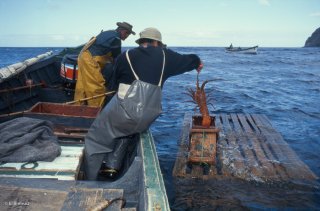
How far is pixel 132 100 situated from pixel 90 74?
3.08 metres

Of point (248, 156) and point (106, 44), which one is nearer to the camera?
point (106, 44)

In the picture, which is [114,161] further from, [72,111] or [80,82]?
[80,82]

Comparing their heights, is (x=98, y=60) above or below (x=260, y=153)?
above

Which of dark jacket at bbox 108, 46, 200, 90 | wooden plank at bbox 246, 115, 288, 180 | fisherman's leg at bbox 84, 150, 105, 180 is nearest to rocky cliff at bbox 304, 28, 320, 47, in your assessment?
wooden plank at bbox 246, 115, 288, 180

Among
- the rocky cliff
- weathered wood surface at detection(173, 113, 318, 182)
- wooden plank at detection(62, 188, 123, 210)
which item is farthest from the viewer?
the rocky cliff

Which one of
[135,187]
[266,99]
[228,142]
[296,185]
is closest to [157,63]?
[135,187]

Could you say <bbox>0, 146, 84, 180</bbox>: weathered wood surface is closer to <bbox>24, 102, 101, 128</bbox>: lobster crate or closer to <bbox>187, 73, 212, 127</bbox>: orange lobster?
<bbox>24, 102, 101, 128</bbox>: lobster crate


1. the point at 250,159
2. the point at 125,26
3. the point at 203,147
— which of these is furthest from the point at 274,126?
the point at 125,26

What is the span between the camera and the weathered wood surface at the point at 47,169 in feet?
11.0

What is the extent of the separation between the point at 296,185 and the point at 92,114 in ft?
13.5

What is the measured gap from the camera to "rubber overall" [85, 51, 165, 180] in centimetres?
402

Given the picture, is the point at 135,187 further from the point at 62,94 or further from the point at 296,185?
the point at 62,94

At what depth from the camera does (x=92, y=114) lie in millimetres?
5754

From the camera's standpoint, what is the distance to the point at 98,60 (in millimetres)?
6852
